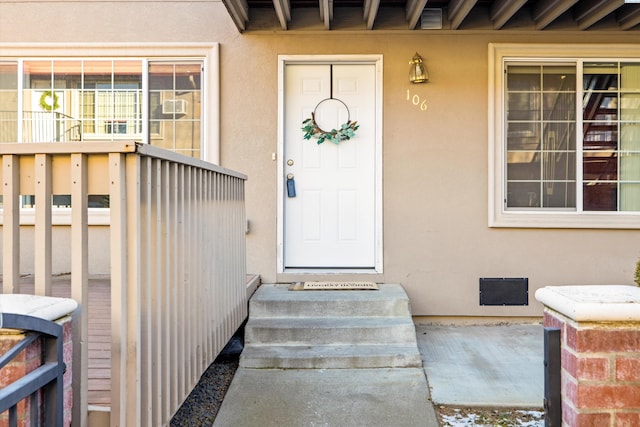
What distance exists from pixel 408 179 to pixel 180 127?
2267 mm

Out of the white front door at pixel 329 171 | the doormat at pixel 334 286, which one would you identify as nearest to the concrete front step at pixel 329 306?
the doormat at pixel 334 286

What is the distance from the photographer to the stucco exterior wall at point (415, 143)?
14.1 ft

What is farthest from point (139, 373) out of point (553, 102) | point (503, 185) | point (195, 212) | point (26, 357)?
point (553, 102)

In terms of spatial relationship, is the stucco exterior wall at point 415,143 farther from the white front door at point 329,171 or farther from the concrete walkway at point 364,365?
the concrete walkway at point 364,365

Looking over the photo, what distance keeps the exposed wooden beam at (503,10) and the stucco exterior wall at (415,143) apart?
14 centimetres

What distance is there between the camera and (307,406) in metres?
2.68

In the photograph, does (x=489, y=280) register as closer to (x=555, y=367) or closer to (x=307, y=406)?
(x=307, y=406)

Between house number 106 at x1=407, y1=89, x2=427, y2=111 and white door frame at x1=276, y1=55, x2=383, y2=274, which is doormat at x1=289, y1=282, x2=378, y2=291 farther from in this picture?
house number 106 at x1=407, y1=89, x2=427, y2=111

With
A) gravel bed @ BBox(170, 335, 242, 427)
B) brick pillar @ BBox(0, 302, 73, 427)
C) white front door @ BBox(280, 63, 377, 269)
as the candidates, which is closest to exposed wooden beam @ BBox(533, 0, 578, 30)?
white front door @ BBox(280, 63, 377, 269)

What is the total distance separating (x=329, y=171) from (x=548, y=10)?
7.80 ft

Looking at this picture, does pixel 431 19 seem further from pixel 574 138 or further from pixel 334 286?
pixel 334 286

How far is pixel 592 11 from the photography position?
13.1 feet

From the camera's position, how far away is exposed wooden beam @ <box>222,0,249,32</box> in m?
3.84

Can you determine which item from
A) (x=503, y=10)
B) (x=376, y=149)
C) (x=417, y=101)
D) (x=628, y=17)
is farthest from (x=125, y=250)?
(x=628, y=17)
